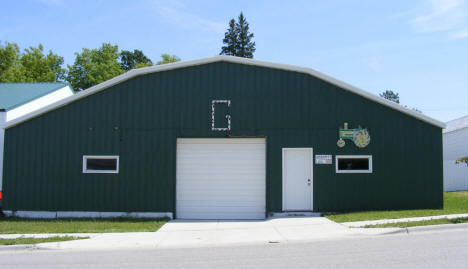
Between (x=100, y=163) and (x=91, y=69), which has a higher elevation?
(x=91, y=69)

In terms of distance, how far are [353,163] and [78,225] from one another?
9.02m

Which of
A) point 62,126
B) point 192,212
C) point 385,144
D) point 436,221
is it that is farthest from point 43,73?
point 436,221

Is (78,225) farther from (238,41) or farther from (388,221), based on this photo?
(238,41)

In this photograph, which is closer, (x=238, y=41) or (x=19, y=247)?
(x=19, y=247)

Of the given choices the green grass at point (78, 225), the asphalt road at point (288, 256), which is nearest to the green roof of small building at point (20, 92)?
the green grass at point (78, 225)

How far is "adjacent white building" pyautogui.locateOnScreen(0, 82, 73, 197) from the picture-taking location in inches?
679

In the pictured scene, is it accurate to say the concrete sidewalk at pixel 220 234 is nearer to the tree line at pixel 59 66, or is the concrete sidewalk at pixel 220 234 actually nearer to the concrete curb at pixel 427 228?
the concrete curb at pixel 427 228

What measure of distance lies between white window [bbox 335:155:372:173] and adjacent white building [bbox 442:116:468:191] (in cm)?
1186

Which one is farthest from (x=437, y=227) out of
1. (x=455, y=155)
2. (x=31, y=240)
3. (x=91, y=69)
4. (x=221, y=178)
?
(x=91, y=69)

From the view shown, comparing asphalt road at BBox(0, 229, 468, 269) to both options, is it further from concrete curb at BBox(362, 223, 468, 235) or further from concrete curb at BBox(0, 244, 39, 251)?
concrete curb at BBox(362, 223, 468, 235)

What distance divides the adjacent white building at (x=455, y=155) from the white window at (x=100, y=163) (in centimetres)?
1853

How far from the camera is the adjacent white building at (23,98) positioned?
1723cm

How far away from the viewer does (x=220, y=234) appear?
1077 centimetres

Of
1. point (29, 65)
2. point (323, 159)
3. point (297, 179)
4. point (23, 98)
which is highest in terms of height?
point (29, 65)
